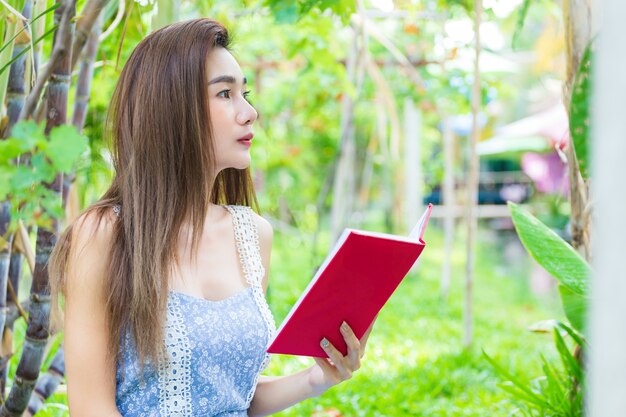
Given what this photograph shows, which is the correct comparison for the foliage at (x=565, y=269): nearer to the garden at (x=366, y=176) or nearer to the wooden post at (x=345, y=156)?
the garden at (x=366, y=176)

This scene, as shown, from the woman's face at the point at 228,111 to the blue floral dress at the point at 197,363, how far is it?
29 cm

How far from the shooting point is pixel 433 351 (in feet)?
16.2

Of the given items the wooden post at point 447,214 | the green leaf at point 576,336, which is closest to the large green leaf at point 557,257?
the green leaf at point 576,336

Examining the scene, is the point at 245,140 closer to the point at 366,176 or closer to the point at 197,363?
the point at 197,363

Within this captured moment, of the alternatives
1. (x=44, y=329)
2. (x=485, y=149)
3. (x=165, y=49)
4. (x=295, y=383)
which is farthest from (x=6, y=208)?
(x=485, y=149)

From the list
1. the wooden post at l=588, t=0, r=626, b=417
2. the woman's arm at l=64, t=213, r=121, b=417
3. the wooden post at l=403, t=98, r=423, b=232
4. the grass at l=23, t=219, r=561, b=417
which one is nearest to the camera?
the wooden post at l=588, t=0, r=626, b=417

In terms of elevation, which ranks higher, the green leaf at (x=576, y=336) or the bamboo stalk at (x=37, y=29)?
the bamboo stalk at (x=37, y=29)

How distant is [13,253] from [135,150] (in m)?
0.92

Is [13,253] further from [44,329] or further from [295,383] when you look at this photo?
[295,383]

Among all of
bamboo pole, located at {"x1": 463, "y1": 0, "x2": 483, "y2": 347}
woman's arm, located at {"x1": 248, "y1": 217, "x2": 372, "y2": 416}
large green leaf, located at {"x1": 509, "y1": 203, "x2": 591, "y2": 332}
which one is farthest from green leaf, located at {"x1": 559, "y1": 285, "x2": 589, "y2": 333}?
bamboo pole, located at {"x1": 463, "y1": 0, "x2": 483, "y2": 347}

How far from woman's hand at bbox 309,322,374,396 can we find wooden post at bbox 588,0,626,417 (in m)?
0.94

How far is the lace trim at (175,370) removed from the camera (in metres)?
1.47

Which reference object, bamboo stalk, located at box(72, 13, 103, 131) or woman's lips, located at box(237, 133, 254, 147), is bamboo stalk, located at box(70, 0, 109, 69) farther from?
woman's lips, located at box(237, 133, 254, 147)

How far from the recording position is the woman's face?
1.56 metres
